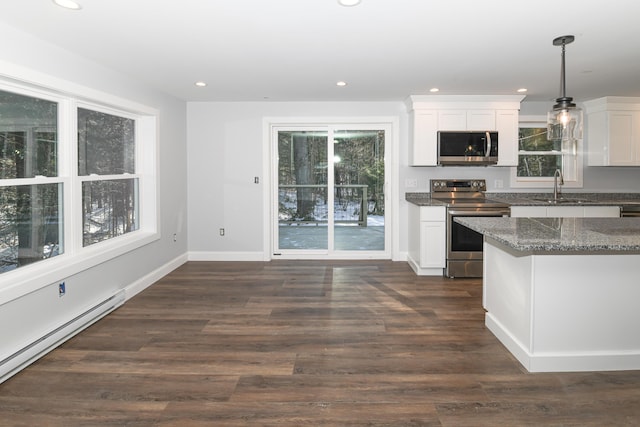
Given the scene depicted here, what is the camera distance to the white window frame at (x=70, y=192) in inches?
112

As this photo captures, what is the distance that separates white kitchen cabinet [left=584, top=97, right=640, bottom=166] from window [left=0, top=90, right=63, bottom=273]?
5890 mm

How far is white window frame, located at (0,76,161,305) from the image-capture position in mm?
2854

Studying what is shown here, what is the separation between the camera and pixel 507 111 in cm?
529

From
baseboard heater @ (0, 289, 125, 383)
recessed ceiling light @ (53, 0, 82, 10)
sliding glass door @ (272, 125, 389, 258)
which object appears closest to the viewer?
recessed ceiling light @ (53, 0, 82, 10)

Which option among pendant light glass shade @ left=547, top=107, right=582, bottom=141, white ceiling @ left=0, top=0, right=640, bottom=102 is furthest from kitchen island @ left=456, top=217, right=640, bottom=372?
white ceiling @ left=0, top=0, right=640, bottom=102

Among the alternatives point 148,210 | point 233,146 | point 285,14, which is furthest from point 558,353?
point 233,146

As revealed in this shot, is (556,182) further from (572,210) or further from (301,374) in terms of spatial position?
(301,374)

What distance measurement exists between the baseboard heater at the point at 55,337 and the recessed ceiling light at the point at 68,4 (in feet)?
6.70

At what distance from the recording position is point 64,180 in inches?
132

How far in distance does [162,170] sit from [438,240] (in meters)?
3.27

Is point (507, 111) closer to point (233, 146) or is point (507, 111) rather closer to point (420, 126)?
point (420, 126)

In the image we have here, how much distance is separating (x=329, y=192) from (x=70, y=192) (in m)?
3.31

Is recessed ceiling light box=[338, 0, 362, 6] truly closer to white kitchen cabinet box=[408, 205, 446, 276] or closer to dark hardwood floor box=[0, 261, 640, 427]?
dark hardwood floor box=[0, 261, 640, 427]

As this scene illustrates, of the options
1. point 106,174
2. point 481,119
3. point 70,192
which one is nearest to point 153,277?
point 106,174
